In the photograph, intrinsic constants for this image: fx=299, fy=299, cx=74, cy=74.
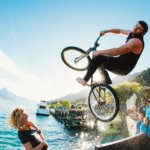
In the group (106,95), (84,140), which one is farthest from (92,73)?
(84,140)

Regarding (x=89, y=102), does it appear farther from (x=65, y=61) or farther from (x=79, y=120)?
(x=79, y=120)

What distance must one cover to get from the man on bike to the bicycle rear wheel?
36 centimetres

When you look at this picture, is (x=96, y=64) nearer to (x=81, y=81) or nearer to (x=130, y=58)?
(x=81, y=81)

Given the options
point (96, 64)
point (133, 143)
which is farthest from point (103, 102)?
point (133, 143)

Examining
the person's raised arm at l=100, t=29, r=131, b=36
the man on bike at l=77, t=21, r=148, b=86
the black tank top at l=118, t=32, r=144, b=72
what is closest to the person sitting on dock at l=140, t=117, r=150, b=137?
the man on bike at l=77, t=21, r=148, b=86

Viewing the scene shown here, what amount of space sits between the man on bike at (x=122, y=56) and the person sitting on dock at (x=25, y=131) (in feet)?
5.28

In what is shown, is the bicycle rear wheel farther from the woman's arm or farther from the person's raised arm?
the woman's arm

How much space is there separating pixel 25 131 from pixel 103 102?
7.31 feet

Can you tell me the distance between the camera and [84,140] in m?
51.7

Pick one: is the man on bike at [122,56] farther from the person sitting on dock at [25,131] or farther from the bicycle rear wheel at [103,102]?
the person sitting on dock at [25,131]

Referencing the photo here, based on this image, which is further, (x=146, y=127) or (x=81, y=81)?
(x=146, y=127)

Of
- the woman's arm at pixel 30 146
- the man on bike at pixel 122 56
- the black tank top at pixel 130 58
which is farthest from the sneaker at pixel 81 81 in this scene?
the woman's arm at pixel 30 146

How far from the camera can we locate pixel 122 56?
6.72 metres

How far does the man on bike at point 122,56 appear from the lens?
649 cm
